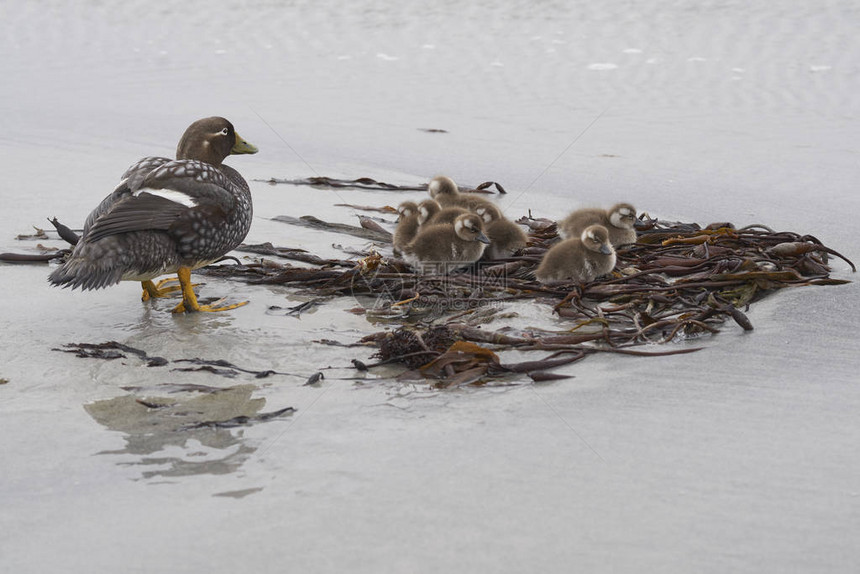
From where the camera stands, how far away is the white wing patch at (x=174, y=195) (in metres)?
4.18

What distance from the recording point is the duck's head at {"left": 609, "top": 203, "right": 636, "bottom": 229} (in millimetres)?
4980

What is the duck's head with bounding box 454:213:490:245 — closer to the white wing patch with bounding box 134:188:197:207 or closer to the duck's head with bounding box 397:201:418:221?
the duck's head with bounding box 397:201:418:221

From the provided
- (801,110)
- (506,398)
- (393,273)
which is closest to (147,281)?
(393,273)

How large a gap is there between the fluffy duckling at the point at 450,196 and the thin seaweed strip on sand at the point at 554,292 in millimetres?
380

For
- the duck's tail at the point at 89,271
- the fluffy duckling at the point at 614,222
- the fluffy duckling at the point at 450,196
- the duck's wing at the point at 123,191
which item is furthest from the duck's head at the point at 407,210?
the duck's tail at the point at 89,271

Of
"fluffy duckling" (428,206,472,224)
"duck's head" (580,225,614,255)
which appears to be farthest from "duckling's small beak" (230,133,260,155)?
"duck's head" (580,225,614,255)

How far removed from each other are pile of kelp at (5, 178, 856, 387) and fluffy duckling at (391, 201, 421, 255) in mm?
112

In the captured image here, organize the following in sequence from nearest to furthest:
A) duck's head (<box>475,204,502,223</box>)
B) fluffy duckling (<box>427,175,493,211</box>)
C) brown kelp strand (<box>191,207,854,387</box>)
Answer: brown kelp strand (<box>191,207,854,387</box>) → duck's head (<box>475,204,502,223</box>) → fluffy duckling (<box>427,175,493,211</box>)

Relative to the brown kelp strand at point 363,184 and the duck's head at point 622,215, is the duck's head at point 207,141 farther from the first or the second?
the duck's head at point 622,215

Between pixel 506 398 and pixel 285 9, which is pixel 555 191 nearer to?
pixel 506 398

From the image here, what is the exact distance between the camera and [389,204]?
19.9 ft

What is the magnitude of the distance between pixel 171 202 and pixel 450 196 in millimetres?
1880

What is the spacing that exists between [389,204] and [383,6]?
6924 millimetres

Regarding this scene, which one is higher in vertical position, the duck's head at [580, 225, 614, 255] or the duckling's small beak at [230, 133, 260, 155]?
the duckling's small beak at [230, 133, 260, 155]
